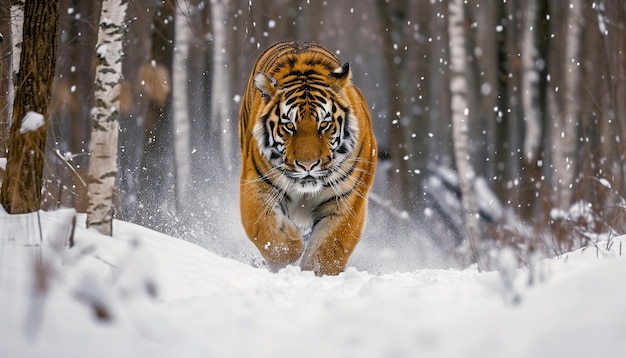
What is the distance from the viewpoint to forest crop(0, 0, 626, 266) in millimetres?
10523

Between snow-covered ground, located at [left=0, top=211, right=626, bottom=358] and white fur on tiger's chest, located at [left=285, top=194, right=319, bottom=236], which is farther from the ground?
snow-covered ground, located at [left=0, top=211, right=626, bottom=358]

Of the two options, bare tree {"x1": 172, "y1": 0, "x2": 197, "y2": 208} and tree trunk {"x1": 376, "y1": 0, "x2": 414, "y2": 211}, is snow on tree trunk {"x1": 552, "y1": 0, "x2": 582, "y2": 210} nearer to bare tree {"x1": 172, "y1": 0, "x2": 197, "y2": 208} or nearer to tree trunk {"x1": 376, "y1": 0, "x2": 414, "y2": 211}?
tree trunk {"x1": 376, "y1": 0, "x2": 414, "y2": 211}

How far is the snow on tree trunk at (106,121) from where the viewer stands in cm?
416

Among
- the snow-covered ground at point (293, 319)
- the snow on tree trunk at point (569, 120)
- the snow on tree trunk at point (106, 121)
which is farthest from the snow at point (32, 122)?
the snow on tree trunk at point (569, 120)

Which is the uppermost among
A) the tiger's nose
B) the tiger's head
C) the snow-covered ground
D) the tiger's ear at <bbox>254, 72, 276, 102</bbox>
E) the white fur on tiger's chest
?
the tiger's ear at <bbox>254, 72, 276, 102</bbox>

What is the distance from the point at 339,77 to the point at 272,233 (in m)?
1.52

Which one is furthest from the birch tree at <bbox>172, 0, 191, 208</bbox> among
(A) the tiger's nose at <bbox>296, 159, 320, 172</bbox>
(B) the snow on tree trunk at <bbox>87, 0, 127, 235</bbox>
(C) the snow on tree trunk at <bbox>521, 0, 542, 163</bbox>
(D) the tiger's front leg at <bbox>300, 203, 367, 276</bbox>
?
(C) the snow on tree trunk at <bbox>521, 0, 542, 163</bbox>

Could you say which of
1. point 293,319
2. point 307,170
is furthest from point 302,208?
point 293,319

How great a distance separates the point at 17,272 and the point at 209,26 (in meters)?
12.0

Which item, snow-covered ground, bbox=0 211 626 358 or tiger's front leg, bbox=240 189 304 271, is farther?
tiger's front leg, bbox=240 189 304 271

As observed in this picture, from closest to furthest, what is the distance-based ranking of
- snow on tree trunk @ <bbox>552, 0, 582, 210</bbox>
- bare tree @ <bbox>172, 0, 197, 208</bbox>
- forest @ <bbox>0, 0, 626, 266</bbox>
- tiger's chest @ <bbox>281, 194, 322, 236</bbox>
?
1. tiger's chest @ <bbox>281, 194, 322, 236</bbox>
2. forest @ <bbox>0, 0, 626, 266</bbox>
3. bare tree @ <bbox>172, 0, 197, 208</bbox>
4. snow on tree trunk @ <bbox>552, 0, 582, 210</bbox>

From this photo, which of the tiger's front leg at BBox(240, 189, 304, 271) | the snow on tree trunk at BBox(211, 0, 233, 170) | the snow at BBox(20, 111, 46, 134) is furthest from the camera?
the snow on tree trunk at BBox(211, 0, 233, 170)

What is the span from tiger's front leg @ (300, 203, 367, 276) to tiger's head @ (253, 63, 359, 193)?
344mm

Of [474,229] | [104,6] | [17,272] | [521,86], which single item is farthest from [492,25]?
[17,272]
